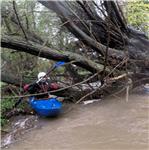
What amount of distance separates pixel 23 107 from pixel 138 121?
2.99 meters

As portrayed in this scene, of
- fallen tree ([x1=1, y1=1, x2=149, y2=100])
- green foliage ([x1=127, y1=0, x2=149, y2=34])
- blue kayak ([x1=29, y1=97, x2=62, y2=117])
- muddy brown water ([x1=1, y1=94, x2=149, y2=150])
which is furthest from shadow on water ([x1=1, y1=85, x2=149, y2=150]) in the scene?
green foliage ([x1=127, y1=0, x2=149, y2=34])

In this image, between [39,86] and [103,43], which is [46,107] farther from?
[103,43]

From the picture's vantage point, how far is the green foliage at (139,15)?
26.6ft

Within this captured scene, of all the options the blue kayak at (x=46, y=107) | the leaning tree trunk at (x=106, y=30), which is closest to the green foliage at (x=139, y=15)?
the leaning tree trunk at (x=106, y=30)

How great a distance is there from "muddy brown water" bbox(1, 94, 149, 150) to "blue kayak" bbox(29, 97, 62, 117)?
17 centimetres

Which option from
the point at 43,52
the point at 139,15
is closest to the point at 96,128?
the point at 43,52

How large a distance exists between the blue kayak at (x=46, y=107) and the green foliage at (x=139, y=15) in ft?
10.9

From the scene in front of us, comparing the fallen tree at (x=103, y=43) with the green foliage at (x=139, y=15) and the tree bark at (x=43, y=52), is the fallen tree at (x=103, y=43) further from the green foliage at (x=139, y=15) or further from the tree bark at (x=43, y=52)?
the green foliage at (x=139, y=15)

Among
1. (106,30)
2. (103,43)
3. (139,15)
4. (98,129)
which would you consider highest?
(139,15)

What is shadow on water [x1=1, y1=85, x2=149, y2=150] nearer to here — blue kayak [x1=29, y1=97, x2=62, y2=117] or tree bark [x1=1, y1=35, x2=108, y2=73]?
blue kayak [x1=29, y1=97, x2=62, y2=117]

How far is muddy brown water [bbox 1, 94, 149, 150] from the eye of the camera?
4.74 m

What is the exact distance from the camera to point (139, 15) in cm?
833

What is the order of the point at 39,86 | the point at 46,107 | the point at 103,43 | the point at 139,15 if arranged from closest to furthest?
1. the point at 46,107
2. the point at 39,86
3. the point at 103,43
4. the point at 139,15

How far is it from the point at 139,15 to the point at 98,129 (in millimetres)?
4219
